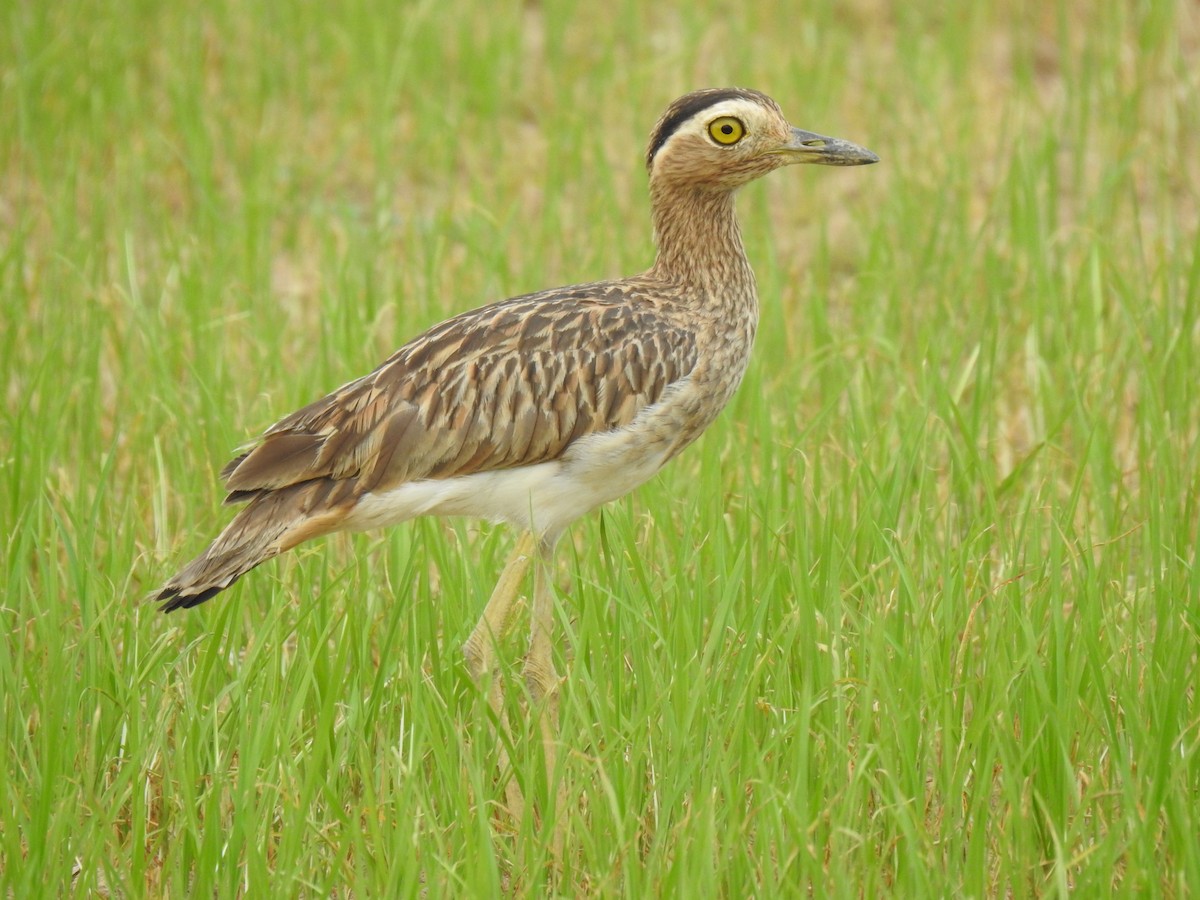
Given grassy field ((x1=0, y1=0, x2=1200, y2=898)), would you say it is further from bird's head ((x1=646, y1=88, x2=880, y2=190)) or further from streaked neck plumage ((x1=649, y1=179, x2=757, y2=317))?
bird's head ((x1=646, y1=88, x2=880, y2=190))

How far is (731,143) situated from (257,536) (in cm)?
173

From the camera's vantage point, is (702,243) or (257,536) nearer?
(257,536)

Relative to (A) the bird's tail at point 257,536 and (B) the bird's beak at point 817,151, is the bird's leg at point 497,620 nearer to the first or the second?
(A) the bird's tail at point 257,536

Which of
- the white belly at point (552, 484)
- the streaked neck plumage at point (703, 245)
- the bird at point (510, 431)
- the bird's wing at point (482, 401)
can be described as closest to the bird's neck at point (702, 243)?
the streaked neck plumage at point (703, 245)

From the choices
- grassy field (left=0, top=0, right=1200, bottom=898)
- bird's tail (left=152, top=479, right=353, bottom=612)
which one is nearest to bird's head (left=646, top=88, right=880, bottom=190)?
grassy field (left=0, top=0, right=1200, bottom=898)

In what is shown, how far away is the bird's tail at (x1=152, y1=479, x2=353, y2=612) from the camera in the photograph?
3.94m

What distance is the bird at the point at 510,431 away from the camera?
13.7 feet

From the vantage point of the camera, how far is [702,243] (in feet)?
15.3

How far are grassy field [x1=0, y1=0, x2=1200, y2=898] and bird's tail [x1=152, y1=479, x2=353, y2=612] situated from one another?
Result: 7.4 inches

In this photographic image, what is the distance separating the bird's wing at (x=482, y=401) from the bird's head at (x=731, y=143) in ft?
1.75

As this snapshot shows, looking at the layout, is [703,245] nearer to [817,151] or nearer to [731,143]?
[731,143]

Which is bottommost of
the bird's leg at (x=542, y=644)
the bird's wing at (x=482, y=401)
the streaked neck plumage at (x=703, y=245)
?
the bird's leg at (x=542, y=644)

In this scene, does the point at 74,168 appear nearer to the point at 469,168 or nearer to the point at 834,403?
the point at 469,168

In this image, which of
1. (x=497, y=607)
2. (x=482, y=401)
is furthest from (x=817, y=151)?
(x=497, y=607)
